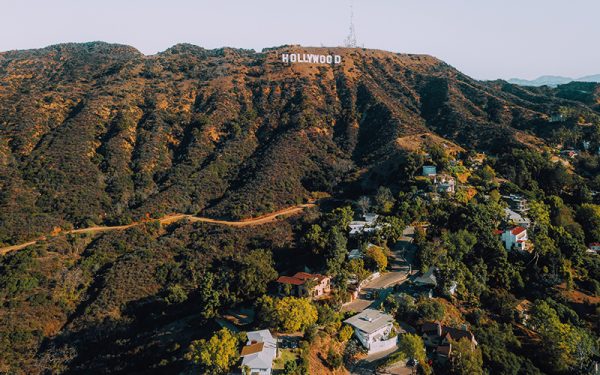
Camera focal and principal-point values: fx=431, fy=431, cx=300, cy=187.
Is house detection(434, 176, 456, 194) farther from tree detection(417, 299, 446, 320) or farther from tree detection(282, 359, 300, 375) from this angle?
tree detection(282, 359, 300, 375)

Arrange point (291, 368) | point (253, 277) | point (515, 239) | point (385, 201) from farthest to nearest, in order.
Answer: point (385, 201) < point (515, 239) < point (253, 277) < point (291, 368)

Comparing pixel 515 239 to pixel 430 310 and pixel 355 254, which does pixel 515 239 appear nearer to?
pixel 430 310

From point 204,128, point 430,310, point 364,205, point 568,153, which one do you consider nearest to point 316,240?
point 364,205

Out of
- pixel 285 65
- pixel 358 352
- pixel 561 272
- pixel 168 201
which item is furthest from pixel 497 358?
pixel 285 65

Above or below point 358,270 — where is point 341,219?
above

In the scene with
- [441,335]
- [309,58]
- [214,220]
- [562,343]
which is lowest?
[562,343]

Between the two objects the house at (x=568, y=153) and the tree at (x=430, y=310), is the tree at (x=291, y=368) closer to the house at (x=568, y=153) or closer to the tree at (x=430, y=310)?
the tree at (x=430, y=310)
